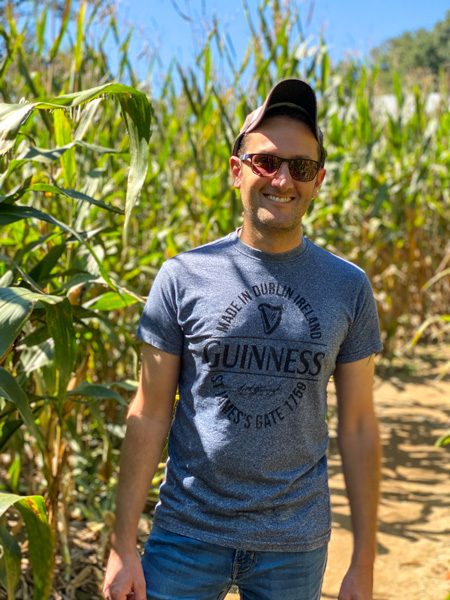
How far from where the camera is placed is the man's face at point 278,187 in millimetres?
1318

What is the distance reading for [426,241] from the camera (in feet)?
17.6

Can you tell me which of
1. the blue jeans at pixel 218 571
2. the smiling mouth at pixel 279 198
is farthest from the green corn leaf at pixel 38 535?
the smiling mouth at pixel 279 198

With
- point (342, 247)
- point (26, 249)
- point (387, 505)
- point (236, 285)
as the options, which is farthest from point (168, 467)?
point (342, 247)

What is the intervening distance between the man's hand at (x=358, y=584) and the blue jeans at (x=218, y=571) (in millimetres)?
93

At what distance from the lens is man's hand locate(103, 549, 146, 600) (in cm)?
125

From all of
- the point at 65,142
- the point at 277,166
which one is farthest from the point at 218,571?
the point at 65,142

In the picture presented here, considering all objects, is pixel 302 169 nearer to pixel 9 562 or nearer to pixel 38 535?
pixel 38 535

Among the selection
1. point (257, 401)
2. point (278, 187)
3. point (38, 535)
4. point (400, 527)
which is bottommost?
point (400, 527)

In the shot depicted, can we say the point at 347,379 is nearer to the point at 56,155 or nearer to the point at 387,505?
the point at 56,155

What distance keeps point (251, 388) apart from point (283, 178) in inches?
16.0

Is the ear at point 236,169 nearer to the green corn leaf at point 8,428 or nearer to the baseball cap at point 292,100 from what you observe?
the baseball cap at point 292,100

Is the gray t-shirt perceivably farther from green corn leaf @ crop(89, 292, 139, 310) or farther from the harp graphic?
green corn leaf @ crop(89, 292, 139, 310)

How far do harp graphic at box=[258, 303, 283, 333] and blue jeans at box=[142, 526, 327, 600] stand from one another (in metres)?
0.42

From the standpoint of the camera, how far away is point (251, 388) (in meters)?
1.28
